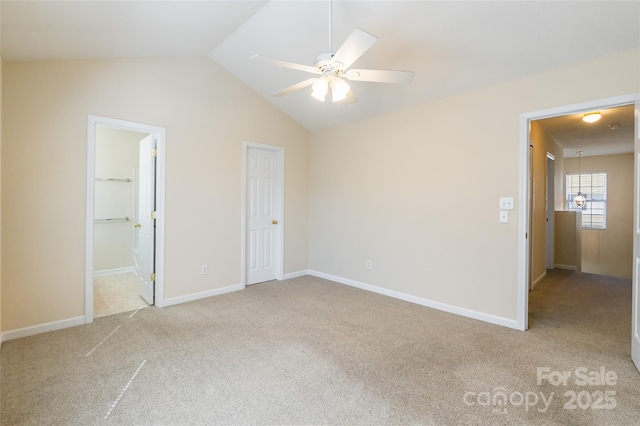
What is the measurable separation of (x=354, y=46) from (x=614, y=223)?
9.58 meters

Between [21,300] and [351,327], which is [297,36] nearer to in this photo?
[351,327]

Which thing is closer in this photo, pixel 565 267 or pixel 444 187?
pixel 444 187

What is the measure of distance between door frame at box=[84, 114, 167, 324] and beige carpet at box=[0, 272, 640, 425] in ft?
0.96

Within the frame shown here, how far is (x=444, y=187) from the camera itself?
3629 millimetres

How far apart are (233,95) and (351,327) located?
11.2 feet

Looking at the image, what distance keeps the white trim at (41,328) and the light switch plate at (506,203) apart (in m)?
4.48

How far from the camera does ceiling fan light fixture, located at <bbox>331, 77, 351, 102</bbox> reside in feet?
7.60

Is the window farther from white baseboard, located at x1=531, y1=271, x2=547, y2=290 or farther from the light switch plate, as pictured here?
the light switch plate

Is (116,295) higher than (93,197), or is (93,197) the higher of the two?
(93,197)

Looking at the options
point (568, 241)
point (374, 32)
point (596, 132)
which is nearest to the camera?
point (374, 32)

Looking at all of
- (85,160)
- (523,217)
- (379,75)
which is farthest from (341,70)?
(85,160)

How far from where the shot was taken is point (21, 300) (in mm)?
2846

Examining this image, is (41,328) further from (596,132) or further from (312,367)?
(596,132)

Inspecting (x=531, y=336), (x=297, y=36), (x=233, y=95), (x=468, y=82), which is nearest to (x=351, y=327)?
(x=531, y=336)
